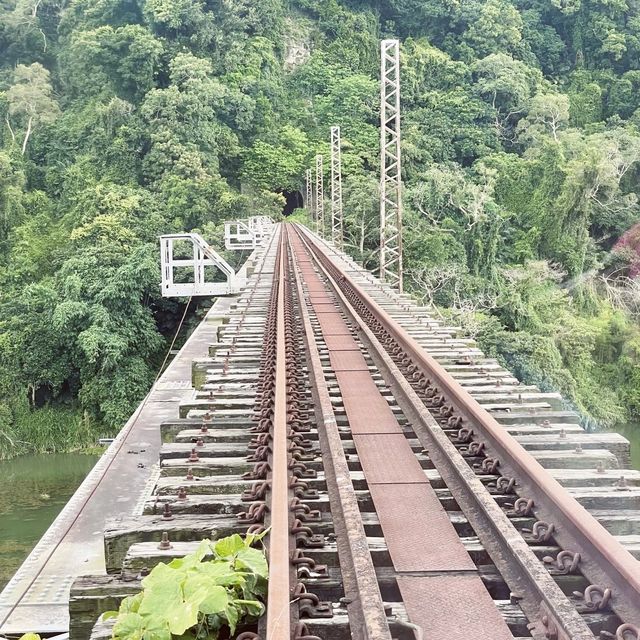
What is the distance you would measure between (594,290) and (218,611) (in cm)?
3662

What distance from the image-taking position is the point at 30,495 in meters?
22.1

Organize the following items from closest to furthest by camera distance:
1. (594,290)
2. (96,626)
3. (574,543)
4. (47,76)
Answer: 1. (96,626)
2. (574,543)
3. (594,290)
4. (47,76)

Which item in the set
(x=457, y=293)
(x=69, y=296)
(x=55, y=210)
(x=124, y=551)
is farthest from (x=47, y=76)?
(x=124, y=551)

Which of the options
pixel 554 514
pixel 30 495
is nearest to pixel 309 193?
pixel 30 495

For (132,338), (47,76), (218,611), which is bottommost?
(132,338)

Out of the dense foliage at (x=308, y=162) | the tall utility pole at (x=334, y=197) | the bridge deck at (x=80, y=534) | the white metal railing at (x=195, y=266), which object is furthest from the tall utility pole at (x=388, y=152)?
the bridge deck at (x=80, y=534)

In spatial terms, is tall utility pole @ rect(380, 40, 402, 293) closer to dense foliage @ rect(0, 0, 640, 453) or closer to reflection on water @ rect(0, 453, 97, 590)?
dense foliage @ rect(0, 0, 640, 453)

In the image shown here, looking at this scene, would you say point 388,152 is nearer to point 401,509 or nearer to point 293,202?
point 401,509

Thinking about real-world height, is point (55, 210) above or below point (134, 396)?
above

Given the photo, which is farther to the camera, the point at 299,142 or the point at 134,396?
the point at 299,142

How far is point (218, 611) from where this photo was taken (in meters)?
2.08

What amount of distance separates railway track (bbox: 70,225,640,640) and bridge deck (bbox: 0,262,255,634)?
1.69ft

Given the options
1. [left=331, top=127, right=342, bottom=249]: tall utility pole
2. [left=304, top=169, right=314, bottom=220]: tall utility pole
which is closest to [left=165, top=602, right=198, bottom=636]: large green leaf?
[left=331, top=127, right=342, bottom=249]: tall utility pole

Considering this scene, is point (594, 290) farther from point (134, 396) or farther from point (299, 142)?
point (299, 142)
